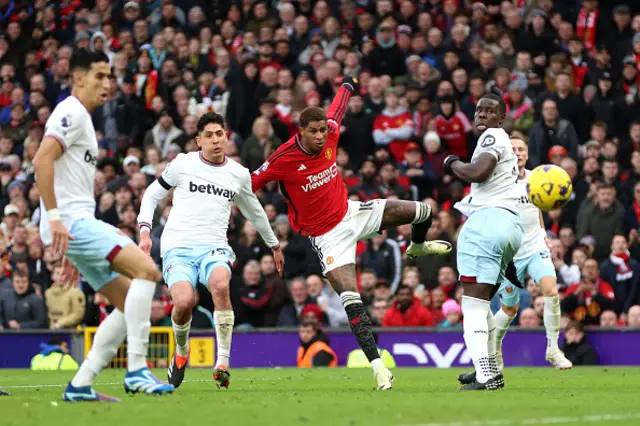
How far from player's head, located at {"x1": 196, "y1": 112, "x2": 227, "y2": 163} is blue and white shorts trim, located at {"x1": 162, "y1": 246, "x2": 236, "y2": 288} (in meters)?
0.96

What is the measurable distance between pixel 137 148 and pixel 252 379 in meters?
10.5

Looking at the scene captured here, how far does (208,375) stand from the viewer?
16156mm

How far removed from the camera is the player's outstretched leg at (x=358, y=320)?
11656 millimetres

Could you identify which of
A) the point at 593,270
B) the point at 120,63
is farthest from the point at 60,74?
the point at 593,270

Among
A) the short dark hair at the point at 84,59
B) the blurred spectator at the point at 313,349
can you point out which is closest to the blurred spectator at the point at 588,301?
the blurred spectator at the point at 313,349

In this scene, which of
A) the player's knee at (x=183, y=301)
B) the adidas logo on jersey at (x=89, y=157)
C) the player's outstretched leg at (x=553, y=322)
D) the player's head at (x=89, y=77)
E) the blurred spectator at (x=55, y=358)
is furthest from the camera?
the blurred spectator at (x=55, y=358)

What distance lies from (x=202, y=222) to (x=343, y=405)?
3.59 meters

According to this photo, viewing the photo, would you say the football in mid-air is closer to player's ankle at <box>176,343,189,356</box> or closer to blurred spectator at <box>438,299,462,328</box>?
player's ankle at <box>176,343,189,356</box>

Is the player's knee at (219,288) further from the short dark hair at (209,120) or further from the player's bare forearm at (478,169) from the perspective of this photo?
the player's bare forearm at (478,169)

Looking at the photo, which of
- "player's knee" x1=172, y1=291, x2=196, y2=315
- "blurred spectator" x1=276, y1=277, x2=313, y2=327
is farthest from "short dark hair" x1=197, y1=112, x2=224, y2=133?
"blurred spectator" x1=276, y1=277, x2=313, y2=327

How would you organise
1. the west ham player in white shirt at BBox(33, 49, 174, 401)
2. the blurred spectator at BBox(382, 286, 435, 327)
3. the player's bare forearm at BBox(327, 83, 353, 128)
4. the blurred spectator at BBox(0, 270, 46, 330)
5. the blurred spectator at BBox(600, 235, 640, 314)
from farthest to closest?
the blurred spectator at BBox(0, 270, 46, 330) < the blurred spectator at BBox(382, 286, 435, 327) < the blurred spectator at BBox(600, 235, 640, 314) < the player's bare forearm at BBox(327, 83, 353, 128) < the west ham player in white shirt at BBox(33, 49, 174, 401)

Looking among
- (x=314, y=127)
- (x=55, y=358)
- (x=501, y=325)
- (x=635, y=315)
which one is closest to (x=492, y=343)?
(x=501, y=325)

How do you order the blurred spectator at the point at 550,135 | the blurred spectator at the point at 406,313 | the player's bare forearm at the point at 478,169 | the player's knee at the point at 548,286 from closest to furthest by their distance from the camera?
the player's bare forearm at the point at 478,169, the player's knee at the point at 548,286, the blurred spectator at the point at 406,313, the blurred spectator at the point at 550,135

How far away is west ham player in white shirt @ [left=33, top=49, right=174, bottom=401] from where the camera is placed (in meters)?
9.16
